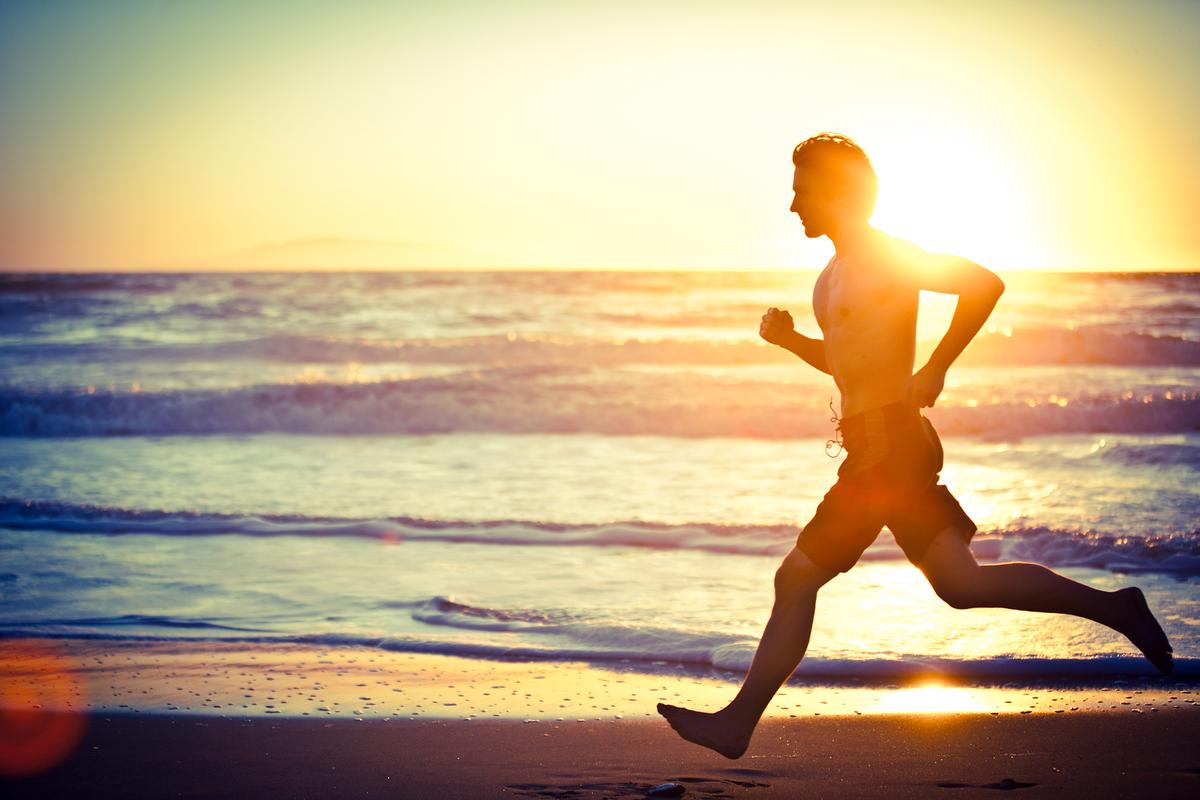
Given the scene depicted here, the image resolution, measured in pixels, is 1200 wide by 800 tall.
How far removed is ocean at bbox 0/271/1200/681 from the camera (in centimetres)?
574

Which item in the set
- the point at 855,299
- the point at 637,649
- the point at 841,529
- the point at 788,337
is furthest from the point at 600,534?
the point at 855,299

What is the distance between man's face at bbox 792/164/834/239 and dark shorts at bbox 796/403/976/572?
539mm

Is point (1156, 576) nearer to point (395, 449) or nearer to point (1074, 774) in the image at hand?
point (1074, 774)

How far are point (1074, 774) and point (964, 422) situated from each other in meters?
12.0

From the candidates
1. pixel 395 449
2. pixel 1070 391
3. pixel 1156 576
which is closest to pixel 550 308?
pixel 1070 391

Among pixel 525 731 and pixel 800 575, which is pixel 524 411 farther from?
pixel 800 575

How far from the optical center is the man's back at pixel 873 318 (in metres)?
3.14

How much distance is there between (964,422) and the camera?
15172 millimetres

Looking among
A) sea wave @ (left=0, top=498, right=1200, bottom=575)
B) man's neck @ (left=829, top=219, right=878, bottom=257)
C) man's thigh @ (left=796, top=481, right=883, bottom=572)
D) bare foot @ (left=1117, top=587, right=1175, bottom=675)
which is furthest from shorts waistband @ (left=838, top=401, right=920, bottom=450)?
sea wave @ (left=0, top=498, right=1200, bottom=575)

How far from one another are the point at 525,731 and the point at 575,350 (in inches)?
921

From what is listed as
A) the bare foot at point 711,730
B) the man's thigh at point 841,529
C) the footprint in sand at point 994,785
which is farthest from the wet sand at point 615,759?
the man's thigh at point 841,529

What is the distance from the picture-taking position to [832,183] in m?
3.20

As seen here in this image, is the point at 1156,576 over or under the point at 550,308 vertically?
under

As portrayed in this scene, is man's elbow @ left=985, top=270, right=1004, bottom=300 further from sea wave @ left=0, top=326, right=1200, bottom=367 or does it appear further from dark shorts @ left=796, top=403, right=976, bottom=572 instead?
sea wave @ left=0, top=326, right=1200, bottom=367
